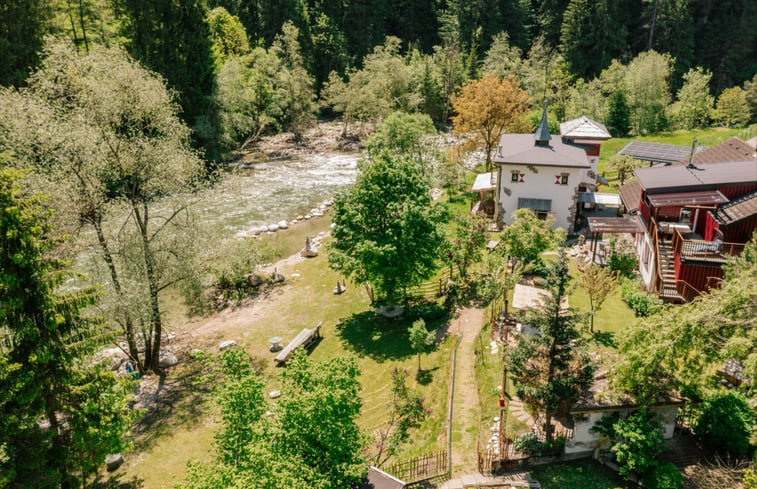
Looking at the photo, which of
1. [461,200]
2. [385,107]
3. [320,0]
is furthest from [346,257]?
[320,0]

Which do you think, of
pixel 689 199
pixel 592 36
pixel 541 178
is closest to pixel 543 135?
pixel 541 178

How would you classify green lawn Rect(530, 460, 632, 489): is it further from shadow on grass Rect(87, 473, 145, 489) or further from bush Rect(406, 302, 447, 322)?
shadow on grass Rect(87, 473, 145, 489)

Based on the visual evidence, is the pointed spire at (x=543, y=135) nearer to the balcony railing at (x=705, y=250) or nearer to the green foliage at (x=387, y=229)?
the green foliage at (x=387, y=229)

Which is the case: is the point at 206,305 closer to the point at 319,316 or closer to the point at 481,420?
the point at 319,316

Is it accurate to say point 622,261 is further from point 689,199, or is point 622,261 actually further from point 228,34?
point 228,34

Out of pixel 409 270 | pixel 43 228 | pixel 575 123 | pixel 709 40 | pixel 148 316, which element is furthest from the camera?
pixel 709 40
